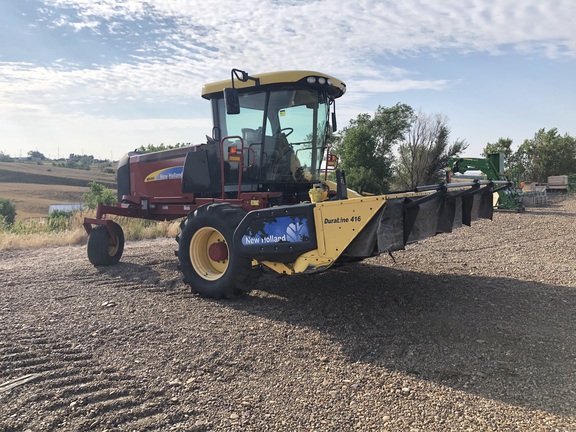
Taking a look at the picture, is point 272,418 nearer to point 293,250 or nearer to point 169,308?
point 293,250

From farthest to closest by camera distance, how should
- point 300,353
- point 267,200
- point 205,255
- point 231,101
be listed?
point 267,200, point 205,255, point 231,101, point 300,353

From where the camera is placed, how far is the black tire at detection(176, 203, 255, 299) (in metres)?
5.07

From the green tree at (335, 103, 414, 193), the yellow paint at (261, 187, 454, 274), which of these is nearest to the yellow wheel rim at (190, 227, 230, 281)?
the yellow paint at (261, 187, 454, 274)

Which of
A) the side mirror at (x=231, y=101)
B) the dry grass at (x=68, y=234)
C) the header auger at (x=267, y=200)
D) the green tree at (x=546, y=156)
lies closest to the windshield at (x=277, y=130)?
the header auger at (x=267, y=200)

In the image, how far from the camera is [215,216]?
5289mm

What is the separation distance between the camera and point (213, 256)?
5.52 meters

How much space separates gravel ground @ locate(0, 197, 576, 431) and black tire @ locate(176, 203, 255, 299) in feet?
0.65

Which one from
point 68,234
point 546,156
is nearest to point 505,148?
point 546,156

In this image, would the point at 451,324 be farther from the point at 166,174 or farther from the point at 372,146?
the point at 372,146

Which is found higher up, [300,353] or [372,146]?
[372,146]

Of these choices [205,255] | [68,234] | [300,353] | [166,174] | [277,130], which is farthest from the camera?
[68,234]

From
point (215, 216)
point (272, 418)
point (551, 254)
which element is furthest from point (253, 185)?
point (551, 254)

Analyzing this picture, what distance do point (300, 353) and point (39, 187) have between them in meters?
Result: 66.0

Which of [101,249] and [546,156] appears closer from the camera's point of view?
[101,249]
